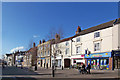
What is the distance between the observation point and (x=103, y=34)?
82.8ft

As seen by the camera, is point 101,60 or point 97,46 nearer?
point 101,60

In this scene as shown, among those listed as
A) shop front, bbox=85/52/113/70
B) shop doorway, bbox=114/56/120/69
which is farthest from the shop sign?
shop doorway, bbox=114/56/120/69

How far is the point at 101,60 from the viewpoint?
2567 centimetres

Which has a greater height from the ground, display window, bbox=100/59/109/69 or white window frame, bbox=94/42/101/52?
white window frame, bbox=94/42/101/52

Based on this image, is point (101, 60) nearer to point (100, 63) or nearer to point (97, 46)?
point (100, 63)

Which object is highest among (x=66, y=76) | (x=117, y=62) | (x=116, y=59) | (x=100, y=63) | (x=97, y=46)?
→ (x=97, y=46)

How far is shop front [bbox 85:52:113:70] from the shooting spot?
23.6 m

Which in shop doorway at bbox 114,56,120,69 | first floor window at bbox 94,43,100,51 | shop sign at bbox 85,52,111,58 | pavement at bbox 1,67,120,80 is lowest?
pavement at bbox 1,67,120,80

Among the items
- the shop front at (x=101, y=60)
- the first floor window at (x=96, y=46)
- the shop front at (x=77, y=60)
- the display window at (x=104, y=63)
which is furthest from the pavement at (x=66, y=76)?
the shop front at (x=77, y=60)

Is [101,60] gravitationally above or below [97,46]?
below

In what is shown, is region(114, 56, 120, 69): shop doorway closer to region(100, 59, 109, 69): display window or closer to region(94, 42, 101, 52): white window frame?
region(100, 59, 109, 69): display window

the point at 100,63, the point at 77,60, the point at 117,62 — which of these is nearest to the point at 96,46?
the point at 100,63

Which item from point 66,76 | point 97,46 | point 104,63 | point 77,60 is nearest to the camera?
point 66,76

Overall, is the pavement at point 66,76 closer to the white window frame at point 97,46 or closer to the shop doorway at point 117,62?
the shop doorway at point 117,62
